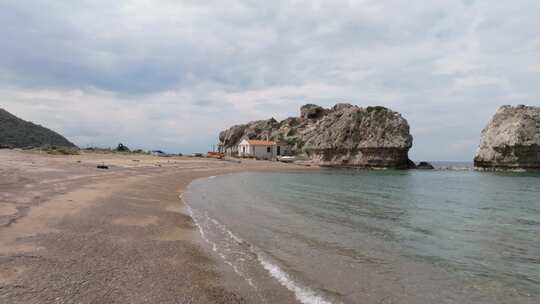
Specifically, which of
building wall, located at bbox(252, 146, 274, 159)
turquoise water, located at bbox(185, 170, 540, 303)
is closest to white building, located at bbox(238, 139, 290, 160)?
building wall, located at bbox(252, 146, 274, 159)

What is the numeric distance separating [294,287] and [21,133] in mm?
90127

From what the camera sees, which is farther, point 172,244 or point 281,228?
point 281,228

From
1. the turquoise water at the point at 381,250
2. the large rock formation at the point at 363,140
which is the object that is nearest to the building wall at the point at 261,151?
the large rock formation at the point at 363,140

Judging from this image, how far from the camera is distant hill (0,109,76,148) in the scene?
244 feet

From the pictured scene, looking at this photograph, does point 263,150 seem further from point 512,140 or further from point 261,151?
point 512,140

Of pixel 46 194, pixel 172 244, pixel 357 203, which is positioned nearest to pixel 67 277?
pixel 172 244

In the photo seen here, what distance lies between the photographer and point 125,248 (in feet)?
27.9

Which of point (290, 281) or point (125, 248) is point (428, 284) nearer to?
point (290, 281)

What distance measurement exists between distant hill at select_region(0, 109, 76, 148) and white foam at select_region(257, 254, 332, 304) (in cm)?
8305

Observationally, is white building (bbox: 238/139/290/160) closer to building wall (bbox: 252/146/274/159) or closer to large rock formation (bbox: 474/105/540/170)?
building wall (bbox: 252/146/274/159)

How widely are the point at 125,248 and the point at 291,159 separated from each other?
79.2m

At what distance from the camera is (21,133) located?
255 feet

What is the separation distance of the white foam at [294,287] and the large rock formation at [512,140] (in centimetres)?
7076

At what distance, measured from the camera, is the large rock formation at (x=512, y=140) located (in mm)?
63438
